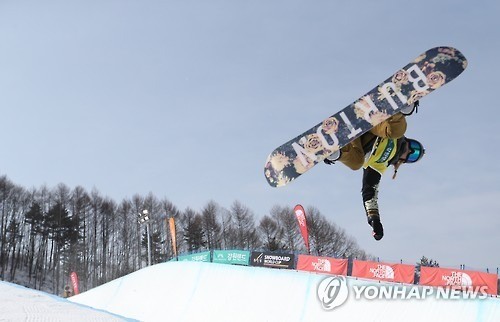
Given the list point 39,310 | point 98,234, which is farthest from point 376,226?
point 98,234

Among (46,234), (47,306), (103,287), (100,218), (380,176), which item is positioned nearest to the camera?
(380,176)

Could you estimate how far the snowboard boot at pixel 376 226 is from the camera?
557 centimetres

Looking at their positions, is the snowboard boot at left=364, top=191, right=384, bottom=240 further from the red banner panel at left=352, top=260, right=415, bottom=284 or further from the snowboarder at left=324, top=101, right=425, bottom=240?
the red banner panel at left=352, top=260, right=415, bottom=284

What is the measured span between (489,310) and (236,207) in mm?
36350

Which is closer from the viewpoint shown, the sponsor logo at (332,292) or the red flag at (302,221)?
the sponsor logo at (332,292)

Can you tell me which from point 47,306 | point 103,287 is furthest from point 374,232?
point 103,287

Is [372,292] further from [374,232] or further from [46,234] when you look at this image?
[46,234]

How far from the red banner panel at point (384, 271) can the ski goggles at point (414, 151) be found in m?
12.5

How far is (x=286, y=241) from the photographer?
40969mm

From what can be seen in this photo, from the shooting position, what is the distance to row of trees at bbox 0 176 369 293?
4359cm

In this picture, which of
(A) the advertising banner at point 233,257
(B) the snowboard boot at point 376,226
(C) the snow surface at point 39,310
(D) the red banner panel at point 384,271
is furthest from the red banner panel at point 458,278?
(C) the snow surface at point 39,310

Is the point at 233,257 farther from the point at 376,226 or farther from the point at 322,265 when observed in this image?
the point at 376,226

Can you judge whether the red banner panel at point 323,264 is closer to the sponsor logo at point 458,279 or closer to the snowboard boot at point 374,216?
the sponsor logo at point 458,279

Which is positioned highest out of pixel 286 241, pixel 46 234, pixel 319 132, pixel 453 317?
pixel 46 234
